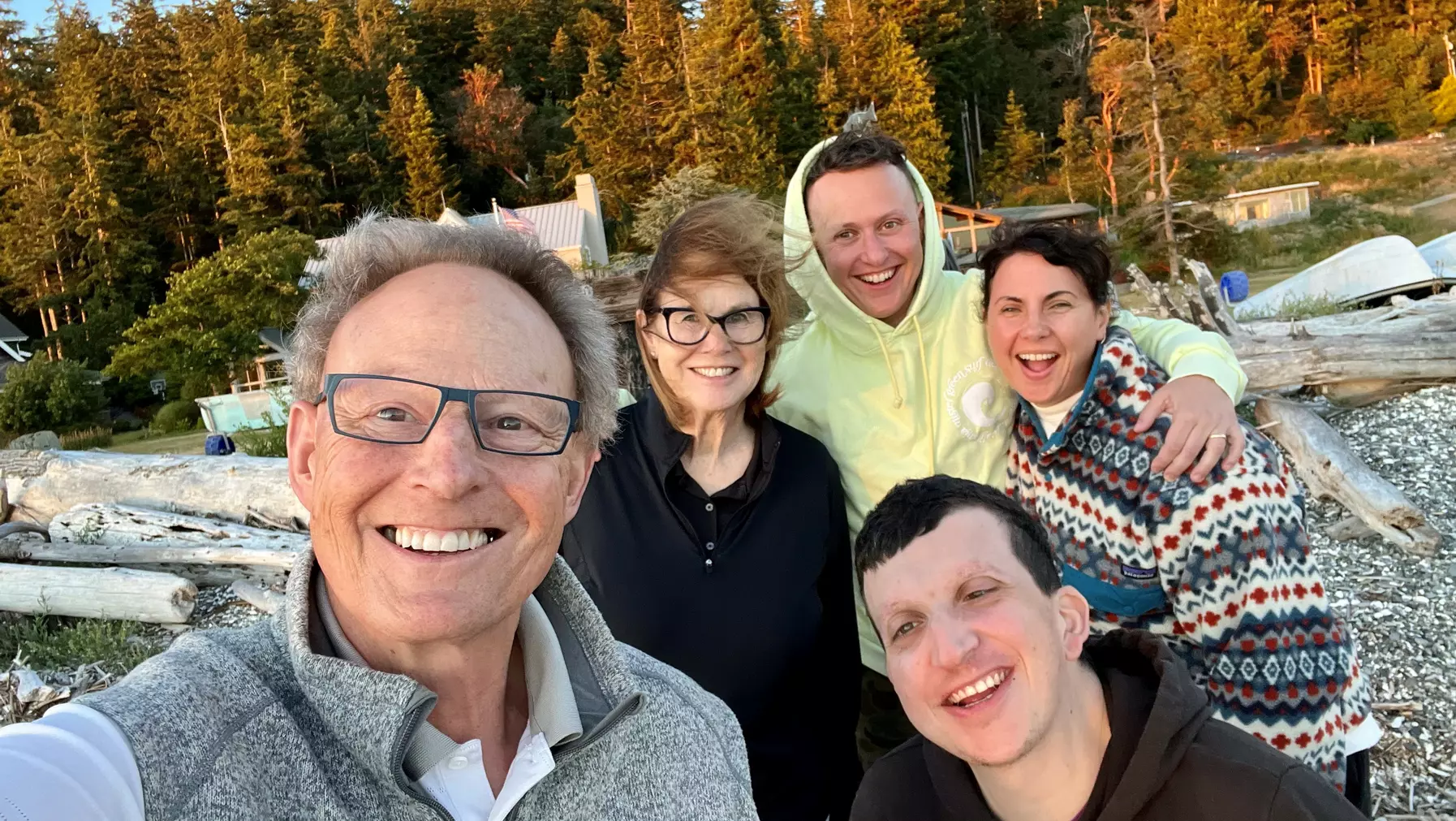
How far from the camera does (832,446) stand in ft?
9.68

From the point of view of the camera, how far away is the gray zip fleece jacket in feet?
3.46

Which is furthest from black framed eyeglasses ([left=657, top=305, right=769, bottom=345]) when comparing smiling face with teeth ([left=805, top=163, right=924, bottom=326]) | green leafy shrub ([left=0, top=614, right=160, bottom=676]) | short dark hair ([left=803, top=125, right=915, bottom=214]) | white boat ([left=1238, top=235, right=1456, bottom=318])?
white boat ([left=1238, top=235, right=1456, bottom=318])

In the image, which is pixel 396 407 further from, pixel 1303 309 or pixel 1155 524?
pixel 1303 309

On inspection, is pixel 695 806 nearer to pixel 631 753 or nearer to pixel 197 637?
pixel 631 753

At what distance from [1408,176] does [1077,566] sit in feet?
151

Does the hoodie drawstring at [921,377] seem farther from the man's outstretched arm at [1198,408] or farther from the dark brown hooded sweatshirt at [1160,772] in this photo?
the dark brown hooded sweatshirt at [1160,772]

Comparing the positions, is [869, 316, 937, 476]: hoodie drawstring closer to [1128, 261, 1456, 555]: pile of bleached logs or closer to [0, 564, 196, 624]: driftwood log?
[1128, 261, 1456, 555]: pile of bleached logs

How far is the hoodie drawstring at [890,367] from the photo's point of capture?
9.50 feet

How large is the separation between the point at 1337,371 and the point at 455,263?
943cm

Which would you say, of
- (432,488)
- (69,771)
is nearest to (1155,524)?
(432,488)

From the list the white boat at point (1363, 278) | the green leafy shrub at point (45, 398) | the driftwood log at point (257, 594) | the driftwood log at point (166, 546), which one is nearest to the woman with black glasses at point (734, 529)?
the driftwood log at point (257, 594)

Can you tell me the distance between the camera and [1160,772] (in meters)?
1.72

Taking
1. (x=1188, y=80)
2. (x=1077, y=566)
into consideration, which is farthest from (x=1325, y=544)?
(x=1188, y=80)

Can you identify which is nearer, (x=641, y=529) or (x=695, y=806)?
(x=695, y=806)
